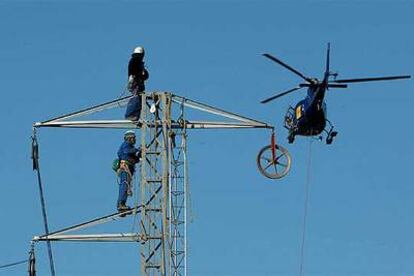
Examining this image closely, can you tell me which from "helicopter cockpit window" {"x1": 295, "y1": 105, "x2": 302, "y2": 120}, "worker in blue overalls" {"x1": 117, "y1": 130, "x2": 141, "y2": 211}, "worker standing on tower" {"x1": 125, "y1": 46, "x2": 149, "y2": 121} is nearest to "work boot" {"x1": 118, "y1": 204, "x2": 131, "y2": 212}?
"worker in blue overalls" {"x1": 117, "y1": 130, "x2": 141, "y2": 211}

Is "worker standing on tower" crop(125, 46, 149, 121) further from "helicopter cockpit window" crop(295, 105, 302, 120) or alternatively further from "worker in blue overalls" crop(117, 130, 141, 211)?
"helicopter cockpit window" crop(295, 105, 302, 120)

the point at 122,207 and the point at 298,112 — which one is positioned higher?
the point at 298,112

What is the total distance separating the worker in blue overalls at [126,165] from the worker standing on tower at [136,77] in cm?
97

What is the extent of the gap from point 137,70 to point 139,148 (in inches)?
121

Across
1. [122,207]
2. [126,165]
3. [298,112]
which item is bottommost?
[122,207]

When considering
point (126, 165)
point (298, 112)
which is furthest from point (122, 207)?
point (298, 112)

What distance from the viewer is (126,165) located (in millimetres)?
48500

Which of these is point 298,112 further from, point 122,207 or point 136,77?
point 122,207

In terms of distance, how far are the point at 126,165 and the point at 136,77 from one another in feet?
10.7

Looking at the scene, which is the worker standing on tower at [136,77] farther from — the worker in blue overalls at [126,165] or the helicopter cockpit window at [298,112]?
the helicopter cockpit window at [298,112]

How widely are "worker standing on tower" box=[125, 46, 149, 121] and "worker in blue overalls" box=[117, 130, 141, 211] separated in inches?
38.1

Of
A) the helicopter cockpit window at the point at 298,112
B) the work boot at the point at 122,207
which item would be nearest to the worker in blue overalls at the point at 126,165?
the work boot at the point at 122,207

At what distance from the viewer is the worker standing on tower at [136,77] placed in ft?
160

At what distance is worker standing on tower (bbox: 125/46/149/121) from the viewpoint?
48.8 metres
